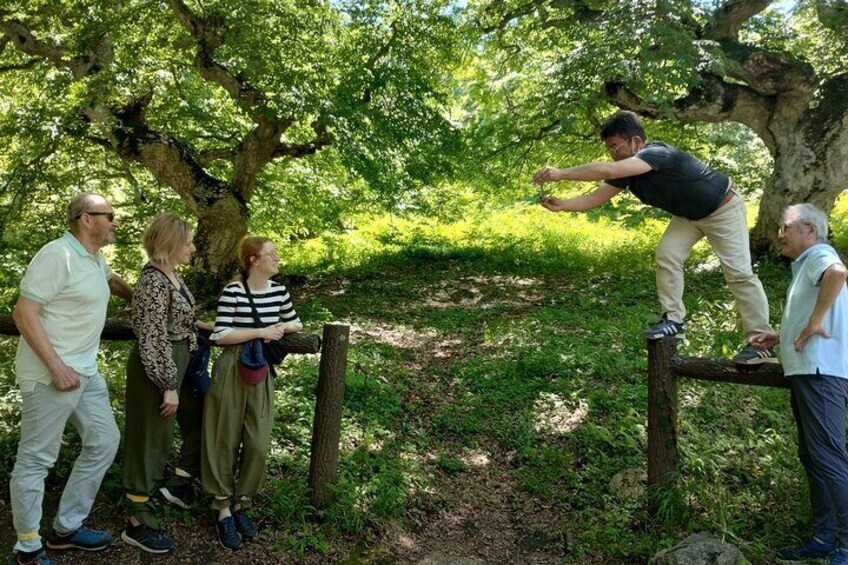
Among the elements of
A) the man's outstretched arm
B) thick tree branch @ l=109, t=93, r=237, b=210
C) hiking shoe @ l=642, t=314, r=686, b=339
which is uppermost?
thick tree branch @ l=109, t=93, r=237, b=210

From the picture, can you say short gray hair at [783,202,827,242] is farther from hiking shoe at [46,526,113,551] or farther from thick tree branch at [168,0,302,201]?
thick tree branch at [168,0,302,201]

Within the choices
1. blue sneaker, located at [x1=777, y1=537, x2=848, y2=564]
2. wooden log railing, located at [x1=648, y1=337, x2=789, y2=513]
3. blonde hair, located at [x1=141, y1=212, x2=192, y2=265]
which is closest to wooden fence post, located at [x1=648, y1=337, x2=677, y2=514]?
wooden log railing, located at [x1=648, y1=337, x2=789, y2=513]

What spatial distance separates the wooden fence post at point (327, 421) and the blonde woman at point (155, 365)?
921 mm

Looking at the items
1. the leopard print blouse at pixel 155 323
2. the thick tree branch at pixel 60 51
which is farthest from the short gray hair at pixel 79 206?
the thick tree branch at pixel 60 51

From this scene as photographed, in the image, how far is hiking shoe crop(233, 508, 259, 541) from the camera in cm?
414

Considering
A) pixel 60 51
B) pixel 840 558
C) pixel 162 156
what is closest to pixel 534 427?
pixel 840 558

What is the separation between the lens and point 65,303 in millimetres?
3463

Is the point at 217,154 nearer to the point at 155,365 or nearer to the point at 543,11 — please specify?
the point at 543,11

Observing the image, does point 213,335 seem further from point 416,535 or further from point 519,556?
point 519,556

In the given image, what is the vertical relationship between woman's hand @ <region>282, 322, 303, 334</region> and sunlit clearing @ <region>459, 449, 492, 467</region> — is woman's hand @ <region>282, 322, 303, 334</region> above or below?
above

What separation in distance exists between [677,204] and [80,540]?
4498 mm

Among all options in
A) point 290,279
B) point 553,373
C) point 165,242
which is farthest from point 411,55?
point 165,242

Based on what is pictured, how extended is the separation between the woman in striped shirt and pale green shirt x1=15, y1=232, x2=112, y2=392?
698 mm

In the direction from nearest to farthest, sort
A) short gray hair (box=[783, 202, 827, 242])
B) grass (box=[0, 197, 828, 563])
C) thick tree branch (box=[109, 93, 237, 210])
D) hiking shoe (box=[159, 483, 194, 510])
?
short gray hair (box=[783, 202, 827, 242]) → hiking shoe (box=[159, 483, 194, 510]) → grass (box=[0, 197, 828, 563]) → thick tree branch (box=[109, 93, 237, 210])
